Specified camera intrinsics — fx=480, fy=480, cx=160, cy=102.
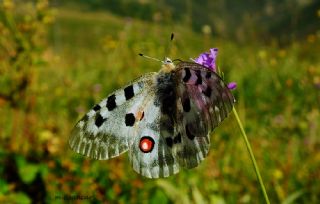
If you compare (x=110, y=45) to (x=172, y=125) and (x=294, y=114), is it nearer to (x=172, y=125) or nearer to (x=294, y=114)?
(x=294, y=114)

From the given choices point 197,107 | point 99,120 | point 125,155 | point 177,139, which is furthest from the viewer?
point 125,155

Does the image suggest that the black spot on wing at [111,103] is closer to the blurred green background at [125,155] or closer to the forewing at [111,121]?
the forewing at [111,121]

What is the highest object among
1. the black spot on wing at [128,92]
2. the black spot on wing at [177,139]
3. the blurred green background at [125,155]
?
the blurred green background at [125,155]

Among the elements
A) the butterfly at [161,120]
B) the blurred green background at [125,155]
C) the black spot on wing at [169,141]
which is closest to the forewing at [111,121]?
the butterfly at [161,120]

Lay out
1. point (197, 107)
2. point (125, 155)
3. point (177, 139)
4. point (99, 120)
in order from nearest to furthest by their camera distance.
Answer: point (197, 107) < point (177, 139) < point (99, 120) < point (125, 155)

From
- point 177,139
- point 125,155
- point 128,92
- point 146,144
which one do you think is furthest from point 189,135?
point 125,155

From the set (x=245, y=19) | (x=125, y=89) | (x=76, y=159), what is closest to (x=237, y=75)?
(x=245, y=19)

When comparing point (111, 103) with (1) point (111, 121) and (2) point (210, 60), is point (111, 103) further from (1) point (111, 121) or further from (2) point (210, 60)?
(2) point (210, 60)
